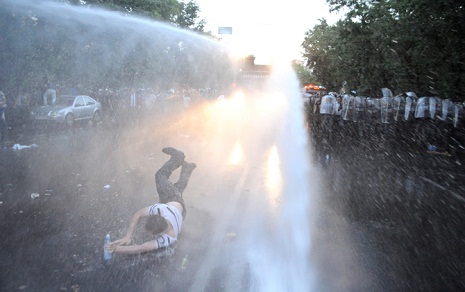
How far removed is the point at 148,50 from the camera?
61.2 feet

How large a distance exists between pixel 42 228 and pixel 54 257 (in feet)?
3.08

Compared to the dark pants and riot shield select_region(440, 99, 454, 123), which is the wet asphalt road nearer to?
the dark pants

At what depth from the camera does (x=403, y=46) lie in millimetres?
17297

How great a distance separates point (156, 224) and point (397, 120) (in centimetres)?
1626

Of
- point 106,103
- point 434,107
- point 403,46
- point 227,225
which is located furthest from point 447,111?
point 106,103

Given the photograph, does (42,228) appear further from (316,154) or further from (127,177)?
(316,154)

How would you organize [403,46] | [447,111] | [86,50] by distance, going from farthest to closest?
[403,46] → [447,111] → [86,50]

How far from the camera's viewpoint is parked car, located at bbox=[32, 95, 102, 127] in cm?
1565

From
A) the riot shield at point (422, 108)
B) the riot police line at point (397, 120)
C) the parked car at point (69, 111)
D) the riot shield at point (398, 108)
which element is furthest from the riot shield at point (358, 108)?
the parked car at point (69, 111)

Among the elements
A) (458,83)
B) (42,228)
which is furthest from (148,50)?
(42,228)

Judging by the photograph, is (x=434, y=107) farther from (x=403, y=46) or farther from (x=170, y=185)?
(x=170, y=185)

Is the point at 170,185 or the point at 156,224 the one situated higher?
the point at 170,185

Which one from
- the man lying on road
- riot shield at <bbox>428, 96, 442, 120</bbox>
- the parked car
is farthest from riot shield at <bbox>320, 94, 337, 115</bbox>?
the man lying on road

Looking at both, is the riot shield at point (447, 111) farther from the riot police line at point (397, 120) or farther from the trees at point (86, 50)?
the trees at point (86, 50)
